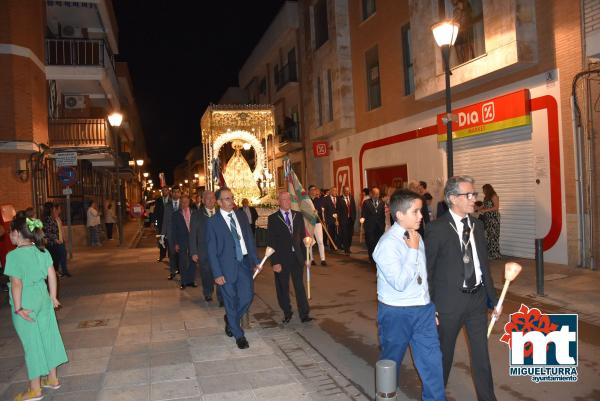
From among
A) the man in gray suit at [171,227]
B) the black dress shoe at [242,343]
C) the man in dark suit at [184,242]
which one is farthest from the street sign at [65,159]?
the black dress shoe at [242,343]

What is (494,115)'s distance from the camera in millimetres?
12875

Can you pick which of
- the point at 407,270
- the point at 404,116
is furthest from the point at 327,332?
the point at 404,116

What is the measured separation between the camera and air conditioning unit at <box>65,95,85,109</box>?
976 inches

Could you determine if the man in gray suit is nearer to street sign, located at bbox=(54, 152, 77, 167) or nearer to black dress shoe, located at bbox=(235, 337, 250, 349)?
street sign, located at bbox=(54, 152, 77, 167)

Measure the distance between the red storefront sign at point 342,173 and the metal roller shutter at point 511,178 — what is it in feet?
26.1

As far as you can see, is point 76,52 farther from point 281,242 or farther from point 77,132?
point 281,242

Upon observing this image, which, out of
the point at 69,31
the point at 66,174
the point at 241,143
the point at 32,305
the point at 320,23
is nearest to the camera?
Result: the point at 32,305

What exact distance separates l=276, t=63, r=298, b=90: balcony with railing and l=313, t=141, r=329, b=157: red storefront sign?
20.1 feet

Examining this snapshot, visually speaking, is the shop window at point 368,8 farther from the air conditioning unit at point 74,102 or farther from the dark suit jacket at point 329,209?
the air conditioning unit at point 74,102

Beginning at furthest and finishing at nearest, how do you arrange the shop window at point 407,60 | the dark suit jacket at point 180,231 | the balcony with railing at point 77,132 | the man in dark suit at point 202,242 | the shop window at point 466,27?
the balcony with railing at point 77,132 < the shop window at point 407,60 < the shop window at point 466,27 < the dark suit jacket at point 180,231 < the man in dark suit at point 202,242

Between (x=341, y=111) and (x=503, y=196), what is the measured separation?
9269 mm

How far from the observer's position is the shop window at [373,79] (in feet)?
63.7

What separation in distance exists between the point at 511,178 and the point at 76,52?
16.5m

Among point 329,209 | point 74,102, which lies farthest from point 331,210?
point 74,102
